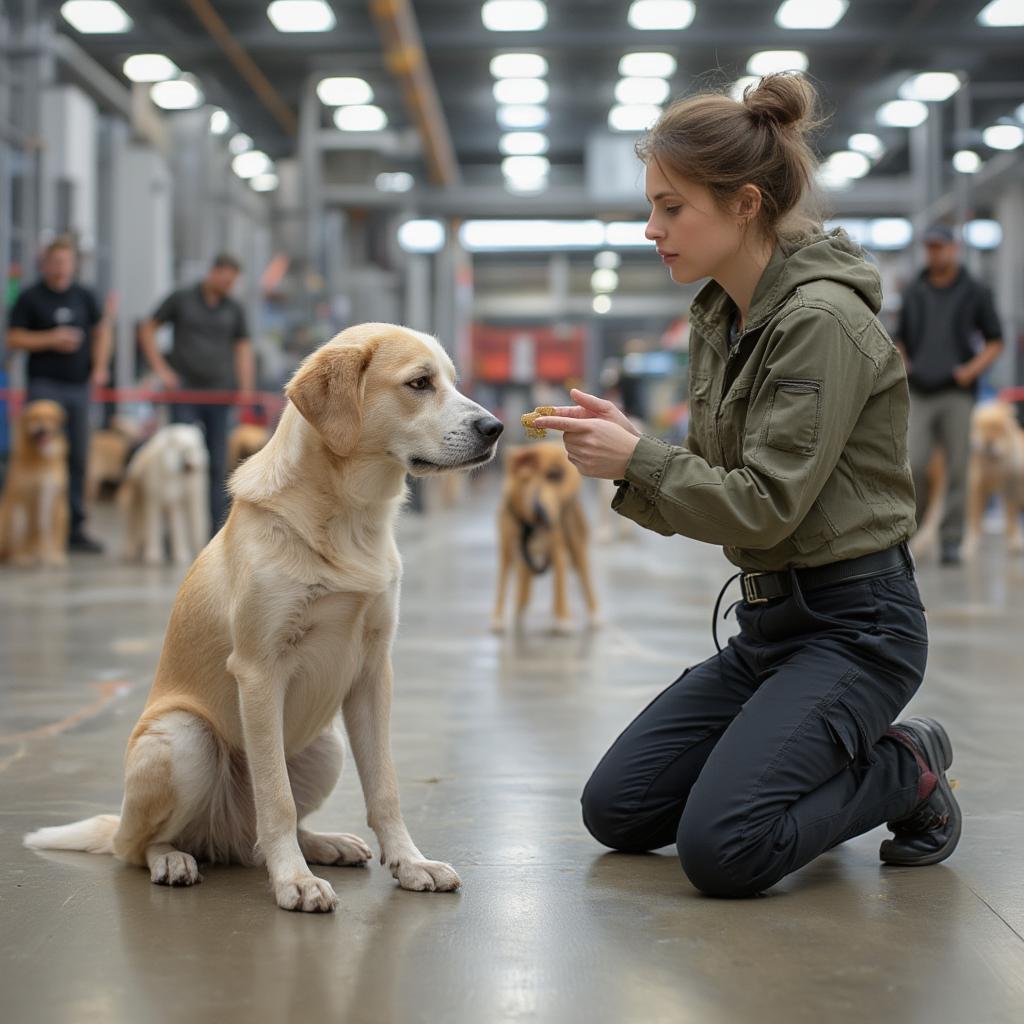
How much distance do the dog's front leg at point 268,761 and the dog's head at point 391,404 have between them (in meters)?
0.44

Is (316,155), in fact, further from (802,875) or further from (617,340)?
(617,340)

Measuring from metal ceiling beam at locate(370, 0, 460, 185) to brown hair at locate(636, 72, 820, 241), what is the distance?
10.2m

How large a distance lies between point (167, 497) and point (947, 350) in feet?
18.3

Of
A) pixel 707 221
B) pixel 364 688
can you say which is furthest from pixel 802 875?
pixel 707 221

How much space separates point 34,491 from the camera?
9117 millimetres

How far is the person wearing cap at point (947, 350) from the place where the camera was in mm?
8656

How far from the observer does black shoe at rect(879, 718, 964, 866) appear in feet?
8.27

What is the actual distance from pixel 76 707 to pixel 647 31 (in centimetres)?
1227

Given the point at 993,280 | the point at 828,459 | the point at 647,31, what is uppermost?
the point at 647,31

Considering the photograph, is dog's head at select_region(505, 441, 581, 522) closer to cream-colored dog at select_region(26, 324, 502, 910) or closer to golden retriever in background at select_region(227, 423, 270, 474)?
cream-colored dog at select_region(26, 324, 502, 910)

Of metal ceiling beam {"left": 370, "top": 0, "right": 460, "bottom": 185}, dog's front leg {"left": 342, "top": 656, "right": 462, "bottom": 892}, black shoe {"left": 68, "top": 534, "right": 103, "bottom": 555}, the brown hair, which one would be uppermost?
metal ceiling beam {"left": 370, "top": 0, "right": 460, "bottom": 185}

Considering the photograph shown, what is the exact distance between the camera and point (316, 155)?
15250 mm

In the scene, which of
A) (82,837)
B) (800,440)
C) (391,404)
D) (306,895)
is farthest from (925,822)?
(82,837)

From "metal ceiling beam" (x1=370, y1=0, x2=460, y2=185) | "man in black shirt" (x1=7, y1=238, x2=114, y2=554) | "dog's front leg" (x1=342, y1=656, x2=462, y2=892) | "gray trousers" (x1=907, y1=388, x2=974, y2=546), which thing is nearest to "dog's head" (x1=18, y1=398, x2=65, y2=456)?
"man in black shirt" (x1=7, y1=238, x2=114, y2=554)
